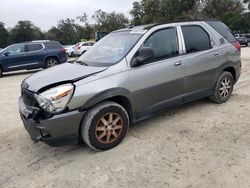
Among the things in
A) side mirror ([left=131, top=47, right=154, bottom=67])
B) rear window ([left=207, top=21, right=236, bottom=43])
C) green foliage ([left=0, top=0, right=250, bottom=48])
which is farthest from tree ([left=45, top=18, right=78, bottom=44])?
side mirror ([left=131, top=47, right=154, bottom=67])

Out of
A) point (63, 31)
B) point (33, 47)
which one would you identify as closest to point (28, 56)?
point (33, 47)

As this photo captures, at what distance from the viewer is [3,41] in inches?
2258

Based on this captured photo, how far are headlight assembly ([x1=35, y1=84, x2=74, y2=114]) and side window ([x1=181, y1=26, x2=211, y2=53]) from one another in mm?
2360

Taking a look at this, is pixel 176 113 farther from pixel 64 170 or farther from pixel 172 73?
pixel 64 170

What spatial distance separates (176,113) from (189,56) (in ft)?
3.64

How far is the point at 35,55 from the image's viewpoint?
45.6 feet

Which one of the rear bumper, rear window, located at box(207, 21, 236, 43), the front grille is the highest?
rear window, located at box(207, 21, 236, 43)

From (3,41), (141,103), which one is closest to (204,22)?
(141,103)

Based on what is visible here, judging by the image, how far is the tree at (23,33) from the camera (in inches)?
2400

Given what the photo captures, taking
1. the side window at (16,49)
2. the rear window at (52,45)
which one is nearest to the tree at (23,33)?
the rear window at (52,45)

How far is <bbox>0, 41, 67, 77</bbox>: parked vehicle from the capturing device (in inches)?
536

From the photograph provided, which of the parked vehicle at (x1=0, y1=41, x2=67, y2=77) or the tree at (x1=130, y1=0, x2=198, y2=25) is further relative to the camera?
the tree at (x1=130, y1=0, x2=198, y2=25)

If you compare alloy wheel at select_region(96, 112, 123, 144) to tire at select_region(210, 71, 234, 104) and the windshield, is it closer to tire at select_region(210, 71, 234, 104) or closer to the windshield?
the windshield

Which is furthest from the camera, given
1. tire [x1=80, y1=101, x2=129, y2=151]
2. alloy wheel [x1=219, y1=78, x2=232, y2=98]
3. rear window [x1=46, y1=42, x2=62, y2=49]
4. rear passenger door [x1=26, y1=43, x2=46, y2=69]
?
rear window [x1=46, y1=42, x2=62, y2=49]
